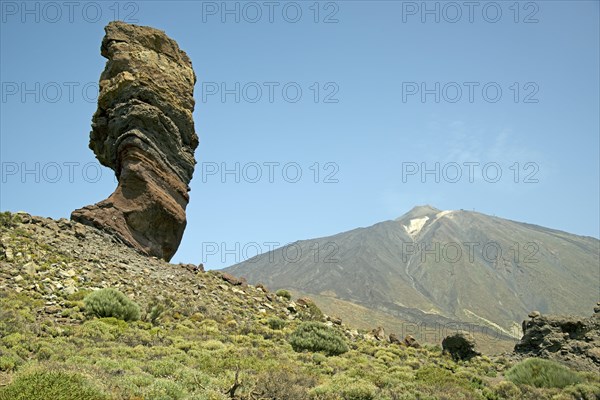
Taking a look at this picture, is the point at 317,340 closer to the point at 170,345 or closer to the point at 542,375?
the point at 170,345

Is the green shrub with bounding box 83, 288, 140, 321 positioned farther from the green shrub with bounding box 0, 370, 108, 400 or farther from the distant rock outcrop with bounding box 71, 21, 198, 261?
the green shrub with bounding box 0, 370, 108, 400

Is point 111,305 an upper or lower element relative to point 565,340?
upper

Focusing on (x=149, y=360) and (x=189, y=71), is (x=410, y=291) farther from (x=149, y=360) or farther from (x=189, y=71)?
(x=149, y=360)

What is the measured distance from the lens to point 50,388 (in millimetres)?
8461

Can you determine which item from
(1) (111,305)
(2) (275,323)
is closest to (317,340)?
(2) (275,323)

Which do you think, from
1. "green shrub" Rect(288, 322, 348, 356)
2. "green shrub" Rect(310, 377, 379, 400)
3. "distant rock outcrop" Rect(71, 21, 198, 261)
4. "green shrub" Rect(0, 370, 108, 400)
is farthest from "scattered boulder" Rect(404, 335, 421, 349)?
"green shrub" Rect(0, 370, 108, 400)

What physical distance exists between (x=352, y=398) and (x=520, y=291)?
187234mm

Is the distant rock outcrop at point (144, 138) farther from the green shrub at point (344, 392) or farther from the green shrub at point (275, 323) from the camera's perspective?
the green shrub at point (344, 392)

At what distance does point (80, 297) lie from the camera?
62.2 ft

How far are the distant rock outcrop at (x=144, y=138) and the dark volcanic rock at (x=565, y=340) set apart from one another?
1955 cm

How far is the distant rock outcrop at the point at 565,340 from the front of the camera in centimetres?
2128

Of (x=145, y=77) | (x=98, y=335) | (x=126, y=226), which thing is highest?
(x=145, y=77)

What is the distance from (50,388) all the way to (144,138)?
764 inches

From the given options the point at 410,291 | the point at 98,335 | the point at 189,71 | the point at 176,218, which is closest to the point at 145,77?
the point at 189,71
